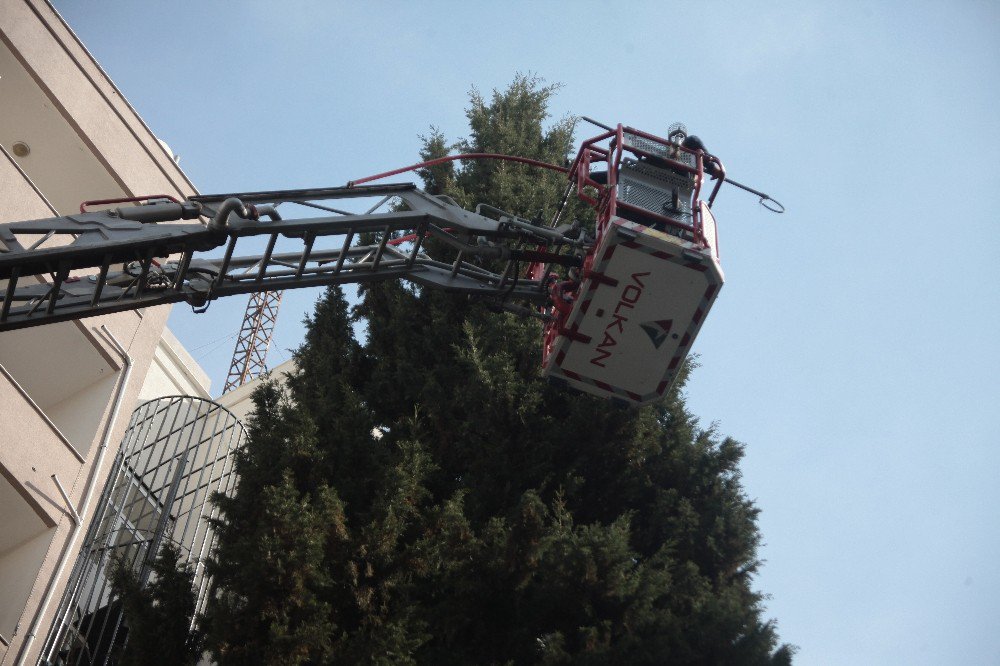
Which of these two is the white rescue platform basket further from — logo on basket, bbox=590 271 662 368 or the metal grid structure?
the metal grid structure

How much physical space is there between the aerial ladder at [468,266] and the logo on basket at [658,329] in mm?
14

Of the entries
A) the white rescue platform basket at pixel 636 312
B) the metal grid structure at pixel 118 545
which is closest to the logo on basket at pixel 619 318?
the white rescue platform basket at pixel 636 312

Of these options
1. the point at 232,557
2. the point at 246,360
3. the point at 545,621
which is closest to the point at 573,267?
the point at 545,621

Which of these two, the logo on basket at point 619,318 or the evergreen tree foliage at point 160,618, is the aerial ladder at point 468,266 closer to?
the logo on basket at point 619,318

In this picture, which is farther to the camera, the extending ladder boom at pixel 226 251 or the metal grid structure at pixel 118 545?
the metal grid structure at pixel 118 545

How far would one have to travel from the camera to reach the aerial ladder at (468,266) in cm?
900

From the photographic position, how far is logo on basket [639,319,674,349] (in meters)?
9.62

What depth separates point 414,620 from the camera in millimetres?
10094

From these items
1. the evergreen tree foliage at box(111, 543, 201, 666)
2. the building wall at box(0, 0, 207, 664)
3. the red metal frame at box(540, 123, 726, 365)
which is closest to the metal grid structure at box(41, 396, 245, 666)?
the building wall at box(0, 0, 207, 664)

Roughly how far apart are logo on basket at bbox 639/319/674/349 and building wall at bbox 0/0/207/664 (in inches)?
361

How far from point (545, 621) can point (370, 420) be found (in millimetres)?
2782

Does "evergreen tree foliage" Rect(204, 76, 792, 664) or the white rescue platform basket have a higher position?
the white rescue platform basket

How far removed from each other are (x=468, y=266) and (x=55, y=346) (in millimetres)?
8243

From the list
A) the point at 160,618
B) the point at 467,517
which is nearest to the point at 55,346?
the point at 160,618
